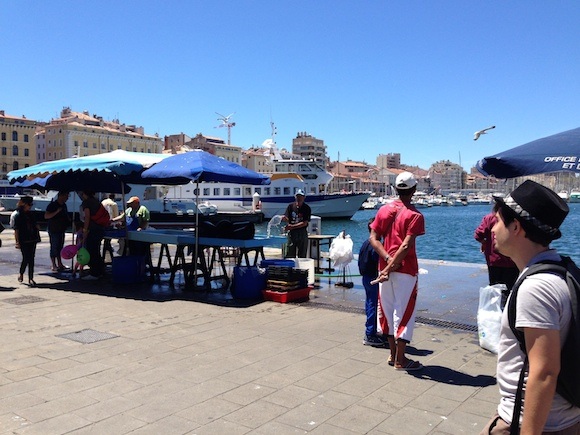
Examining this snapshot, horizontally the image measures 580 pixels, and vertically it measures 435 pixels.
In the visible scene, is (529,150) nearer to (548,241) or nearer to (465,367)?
(465,367)

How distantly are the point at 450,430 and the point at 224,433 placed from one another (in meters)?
1.60

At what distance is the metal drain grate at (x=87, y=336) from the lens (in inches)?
237

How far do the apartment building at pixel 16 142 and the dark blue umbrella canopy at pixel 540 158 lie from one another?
10760 cm

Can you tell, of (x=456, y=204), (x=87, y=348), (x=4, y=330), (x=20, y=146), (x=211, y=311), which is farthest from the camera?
(x=456, y=204)

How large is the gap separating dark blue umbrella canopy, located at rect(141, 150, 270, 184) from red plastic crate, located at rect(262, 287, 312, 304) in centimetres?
212

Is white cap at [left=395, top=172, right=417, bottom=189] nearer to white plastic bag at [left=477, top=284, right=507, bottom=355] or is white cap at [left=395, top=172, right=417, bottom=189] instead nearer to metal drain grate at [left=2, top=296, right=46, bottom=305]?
white plastic bag at [left=477, top=284, right=507, bottom=355]

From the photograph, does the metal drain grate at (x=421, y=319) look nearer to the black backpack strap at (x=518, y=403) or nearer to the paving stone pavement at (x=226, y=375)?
the paving stone pavement at (x=226, y=375)

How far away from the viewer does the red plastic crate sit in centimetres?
817

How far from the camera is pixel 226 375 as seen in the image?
4855mm

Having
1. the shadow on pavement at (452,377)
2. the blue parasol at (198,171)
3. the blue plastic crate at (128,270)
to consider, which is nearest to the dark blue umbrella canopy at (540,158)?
the shadow on pavement at (452,377)

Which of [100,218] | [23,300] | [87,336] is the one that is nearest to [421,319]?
[87,336]

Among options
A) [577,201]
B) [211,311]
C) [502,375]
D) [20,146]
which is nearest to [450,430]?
[502,375]

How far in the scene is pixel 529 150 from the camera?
5.13m

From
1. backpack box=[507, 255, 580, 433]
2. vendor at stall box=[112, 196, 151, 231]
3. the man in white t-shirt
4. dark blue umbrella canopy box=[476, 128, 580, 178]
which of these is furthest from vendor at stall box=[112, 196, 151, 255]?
backpack box=[507, 255, 580, 433]
